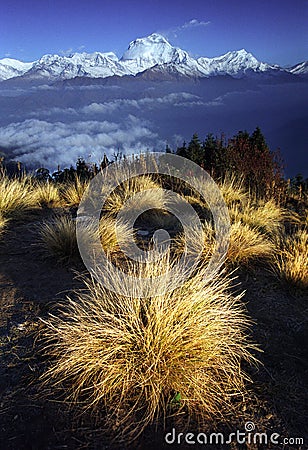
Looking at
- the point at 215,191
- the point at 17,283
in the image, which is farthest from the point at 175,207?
the point at 17,283

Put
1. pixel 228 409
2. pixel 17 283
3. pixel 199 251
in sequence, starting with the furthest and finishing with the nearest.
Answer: pixel 199 251 → pixel 17 283 → pixel 228 409

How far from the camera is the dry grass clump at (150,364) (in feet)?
6.67

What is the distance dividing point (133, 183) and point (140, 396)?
553 centimetres

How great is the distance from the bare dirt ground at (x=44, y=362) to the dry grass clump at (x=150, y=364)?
0.11m

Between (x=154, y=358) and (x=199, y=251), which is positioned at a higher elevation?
(x=154, y=358)

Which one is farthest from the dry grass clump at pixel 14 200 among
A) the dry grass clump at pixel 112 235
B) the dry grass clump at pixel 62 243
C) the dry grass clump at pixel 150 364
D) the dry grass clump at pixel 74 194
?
the dry grass clump at pixel 150 364

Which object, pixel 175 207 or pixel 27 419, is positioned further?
pixel 175 207

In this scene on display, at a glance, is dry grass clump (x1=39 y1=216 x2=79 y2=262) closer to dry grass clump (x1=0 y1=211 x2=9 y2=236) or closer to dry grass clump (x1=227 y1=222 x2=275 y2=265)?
dry grass clump (x1=0 y1=211 x2=9 y2=236)

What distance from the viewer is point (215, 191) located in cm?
722

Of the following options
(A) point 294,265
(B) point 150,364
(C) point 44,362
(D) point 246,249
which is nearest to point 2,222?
(C) point 44,362

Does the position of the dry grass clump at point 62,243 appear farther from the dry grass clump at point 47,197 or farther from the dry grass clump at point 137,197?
the dry grass clump at point 47,197

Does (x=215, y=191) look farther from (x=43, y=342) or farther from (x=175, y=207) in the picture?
(x=43, y=342)

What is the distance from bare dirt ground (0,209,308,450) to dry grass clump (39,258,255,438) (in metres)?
0.11

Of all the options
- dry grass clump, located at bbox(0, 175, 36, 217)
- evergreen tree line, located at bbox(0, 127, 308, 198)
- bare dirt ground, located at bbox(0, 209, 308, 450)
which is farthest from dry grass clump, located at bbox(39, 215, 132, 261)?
evergreen tree line, located at bbox(0, 127, 308, 198)
